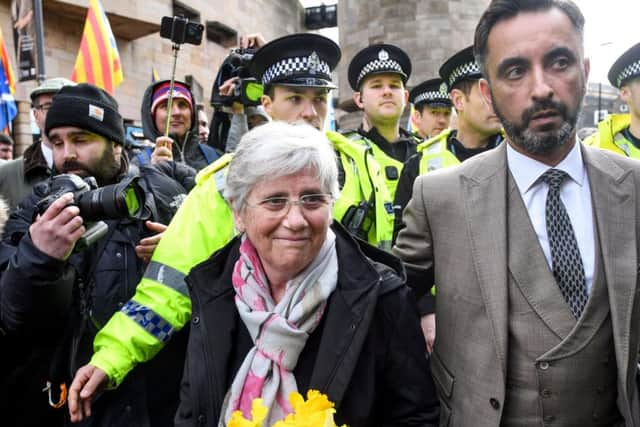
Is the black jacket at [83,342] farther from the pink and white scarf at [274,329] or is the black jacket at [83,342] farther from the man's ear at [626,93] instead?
the man's ear at [626,93]

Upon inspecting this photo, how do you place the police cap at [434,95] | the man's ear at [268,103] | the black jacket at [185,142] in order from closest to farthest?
the man's ear at [268,103]
the black jacket at [185,142]
the police cap at [434,95]

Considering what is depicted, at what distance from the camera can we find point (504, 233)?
180cm

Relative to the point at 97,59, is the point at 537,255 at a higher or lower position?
lower

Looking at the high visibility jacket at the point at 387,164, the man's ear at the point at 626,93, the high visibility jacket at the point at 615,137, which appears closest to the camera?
the high visibility jacket at the point at 387,164

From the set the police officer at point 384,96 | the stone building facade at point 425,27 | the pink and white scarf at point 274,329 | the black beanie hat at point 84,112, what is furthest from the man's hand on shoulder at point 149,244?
the stone building facade at point 425,27

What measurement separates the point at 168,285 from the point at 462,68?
2159mm

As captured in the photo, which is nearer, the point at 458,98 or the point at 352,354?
the point at 352,354

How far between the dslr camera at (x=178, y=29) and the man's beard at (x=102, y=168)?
5.05 feet

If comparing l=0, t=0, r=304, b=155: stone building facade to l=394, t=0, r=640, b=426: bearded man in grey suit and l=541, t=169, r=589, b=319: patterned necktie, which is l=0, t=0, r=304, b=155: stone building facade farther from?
l=541, t=169, r=589, b=319: patterned necktie

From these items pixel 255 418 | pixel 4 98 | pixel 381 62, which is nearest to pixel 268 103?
pixel 381 62

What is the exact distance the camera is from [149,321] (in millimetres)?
1964

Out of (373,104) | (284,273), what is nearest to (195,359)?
(284,273)

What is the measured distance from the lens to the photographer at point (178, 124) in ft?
14.4

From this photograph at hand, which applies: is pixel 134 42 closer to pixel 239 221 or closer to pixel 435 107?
pixel 435 107
